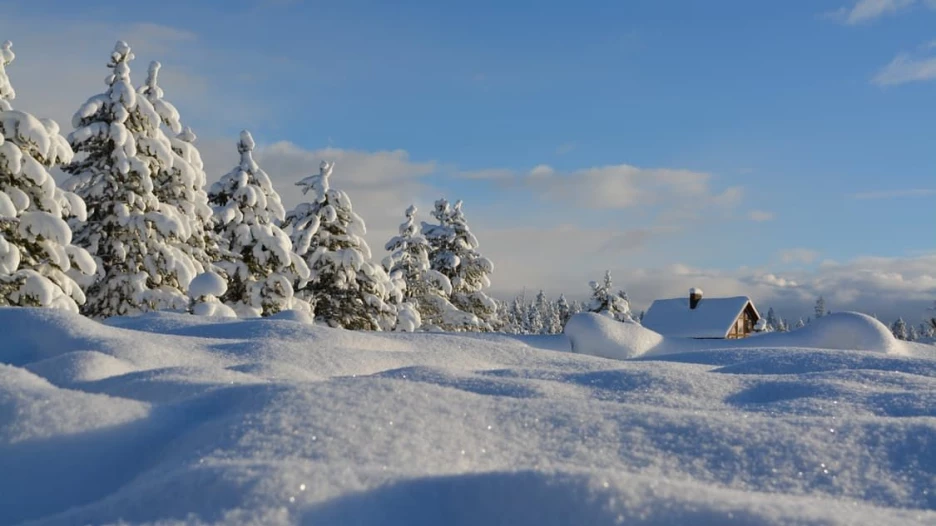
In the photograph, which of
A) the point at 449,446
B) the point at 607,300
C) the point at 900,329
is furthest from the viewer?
the point at 900,329

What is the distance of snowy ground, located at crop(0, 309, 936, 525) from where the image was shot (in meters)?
1.50

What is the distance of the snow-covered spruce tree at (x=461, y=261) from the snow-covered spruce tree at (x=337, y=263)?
22.3 ft

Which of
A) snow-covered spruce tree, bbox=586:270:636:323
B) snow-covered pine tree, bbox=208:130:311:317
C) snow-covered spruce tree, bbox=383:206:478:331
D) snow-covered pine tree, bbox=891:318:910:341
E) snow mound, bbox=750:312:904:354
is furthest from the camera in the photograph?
snow-covered pine tree, bbox=891:318:910:341

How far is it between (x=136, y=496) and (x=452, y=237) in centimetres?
2749

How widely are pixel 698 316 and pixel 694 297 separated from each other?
1.35 metres

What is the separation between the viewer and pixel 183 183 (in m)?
18.3

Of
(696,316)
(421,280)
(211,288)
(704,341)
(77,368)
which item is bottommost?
(77,368)

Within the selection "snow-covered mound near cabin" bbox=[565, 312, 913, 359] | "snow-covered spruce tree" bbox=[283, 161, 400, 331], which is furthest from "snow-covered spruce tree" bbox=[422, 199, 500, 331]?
"snow-covered mound near cabin" bbox=[565, 312, 913, 359]

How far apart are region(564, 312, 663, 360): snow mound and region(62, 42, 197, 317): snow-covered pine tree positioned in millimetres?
Answer: 11285

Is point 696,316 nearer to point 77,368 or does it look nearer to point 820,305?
point 77,368

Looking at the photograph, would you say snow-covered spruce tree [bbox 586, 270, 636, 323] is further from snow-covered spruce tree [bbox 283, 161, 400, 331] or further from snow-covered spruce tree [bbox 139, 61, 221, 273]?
snow-covered spruce tree [bbox 139, 61, 221, 273]

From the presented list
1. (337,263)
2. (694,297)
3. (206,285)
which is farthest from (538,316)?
(206,285)

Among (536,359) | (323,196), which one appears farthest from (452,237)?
(536,359)

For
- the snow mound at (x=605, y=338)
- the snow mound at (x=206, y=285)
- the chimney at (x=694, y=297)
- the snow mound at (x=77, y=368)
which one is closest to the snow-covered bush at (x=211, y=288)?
the snow mound at (x=206, y=285)
